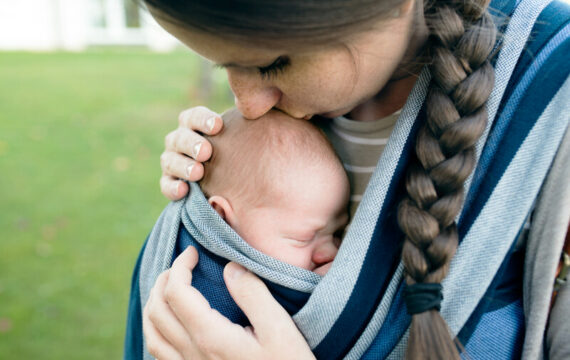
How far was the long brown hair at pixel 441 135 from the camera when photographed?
113cm

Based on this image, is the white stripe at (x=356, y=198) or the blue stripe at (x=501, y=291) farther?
the white stripe at (x=356, y=198)

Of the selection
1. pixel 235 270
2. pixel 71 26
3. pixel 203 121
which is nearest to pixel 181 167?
pixel 203 121

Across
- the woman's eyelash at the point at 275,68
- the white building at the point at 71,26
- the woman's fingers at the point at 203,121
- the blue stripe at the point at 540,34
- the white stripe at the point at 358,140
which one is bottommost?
the white building at the point at 71,26

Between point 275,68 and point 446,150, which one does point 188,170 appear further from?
point 446,150

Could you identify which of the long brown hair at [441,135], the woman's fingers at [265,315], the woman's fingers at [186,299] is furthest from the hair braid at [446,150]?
the woman's fingers at [186,299]

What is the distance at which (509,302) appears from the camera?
4.33 feet

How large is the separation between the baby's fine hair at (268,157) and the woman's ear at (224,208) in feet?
0.07

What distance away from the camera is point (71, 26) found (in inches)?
681

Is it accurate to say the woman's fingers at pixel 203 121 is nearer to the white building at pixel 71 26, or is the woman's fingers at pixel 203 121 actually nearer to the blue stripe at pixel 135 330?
the blue stripe at pixel 135 330

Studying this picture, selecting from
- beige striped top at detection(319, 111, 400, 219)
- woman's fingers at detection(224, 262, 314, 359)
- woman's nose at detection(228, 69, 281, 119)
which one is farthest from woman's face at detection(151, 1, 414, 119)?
woman's fingers at detection(224, 262, 314, 359)

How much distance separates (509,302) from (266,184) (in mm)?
696

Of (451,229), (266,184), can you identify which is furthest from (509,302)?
(266,184)

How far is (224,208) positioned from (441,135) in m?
0.68

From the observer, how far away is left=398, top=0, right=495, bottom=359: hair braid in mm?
1154
